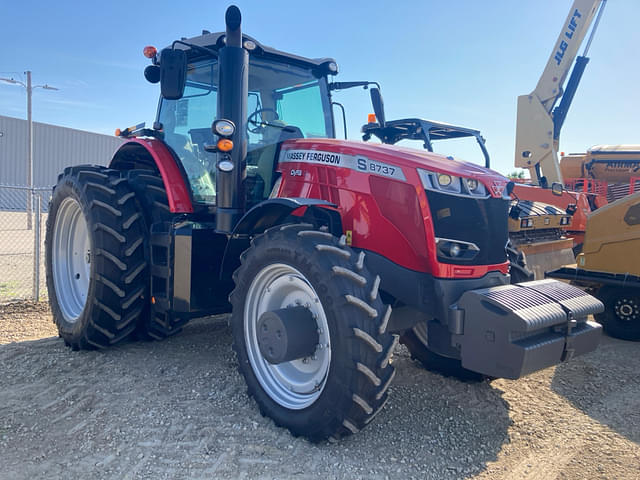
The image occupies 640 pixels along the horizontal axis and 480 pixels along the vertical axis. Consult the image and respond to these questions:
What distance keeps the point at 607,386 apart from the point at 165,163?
13.1ft

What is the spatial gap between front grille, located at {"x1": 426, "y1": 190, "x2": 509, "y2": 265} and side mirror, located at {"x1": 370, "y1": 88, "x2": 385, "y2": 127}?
164cm

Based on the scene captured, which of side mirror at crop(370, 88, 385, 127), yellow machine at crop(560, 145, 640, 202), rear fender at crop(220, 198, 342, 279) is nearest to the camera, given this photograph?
rear fender at crop(220, 198, 342, 279)

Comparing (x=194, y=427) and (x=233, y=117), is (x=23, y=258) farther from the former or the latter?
(x=194, y=427)

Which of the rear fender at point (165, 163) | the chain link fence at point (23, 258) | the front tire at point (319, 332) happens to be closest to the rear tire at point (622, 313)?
the front tire at point (319, 332)

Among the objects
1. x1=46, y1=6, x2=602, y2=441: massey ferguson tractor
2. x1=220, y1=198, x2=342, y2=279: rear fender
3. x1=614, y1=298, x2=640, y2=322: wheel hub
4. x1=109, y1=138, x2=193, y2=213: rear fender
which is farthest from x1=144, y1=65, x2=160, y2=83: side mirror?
x1=614, y1=298, x2=640, y2=322: wheel hub

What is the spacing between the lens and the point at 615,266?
5531 mm

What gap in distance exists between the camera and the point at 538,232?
7453 mm

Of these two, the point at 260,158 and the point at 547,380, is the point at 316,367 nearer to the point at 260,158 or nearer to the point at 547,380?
the point at 260,158

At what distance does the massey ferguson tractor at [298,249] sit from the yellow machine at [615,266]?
2.62m

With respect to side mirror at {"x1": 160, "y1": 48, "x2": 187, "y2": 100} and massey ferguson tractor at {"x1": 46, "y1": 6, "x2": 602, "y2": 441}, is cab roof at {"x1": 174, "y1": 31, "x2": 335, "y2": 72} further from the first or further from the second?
side mirror at {"x1": 160, "y1": 48, "x2": 187, "y2": 100}

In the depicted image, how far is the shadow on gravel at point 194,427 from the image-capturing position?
8.82 feet

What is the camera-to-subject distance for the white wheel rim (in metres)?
3.02

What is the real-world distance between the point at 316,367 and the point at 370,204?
107 centimetres

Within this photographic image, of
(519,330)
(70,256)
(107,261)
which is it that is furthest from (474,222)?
(70,256)
